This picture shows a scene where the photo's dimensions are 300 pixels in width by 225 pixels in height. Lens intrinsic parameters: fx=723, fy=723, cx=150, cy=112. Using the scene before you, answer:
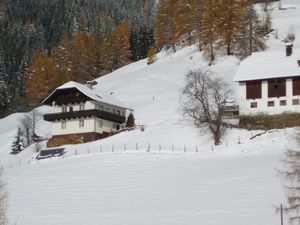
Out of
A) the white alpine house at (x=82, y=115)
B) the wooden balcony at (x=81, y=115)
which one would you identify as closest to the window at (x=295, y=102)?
the white alpine house at (x=82, y=115)

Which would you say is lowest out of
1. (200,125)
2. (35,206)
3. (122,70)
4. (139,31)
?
(35,206)

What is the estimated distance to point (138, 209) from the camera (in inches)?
1719

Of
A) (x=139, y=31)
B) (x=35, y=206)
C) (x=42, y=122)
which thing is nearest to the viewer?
(x=35, y=206)

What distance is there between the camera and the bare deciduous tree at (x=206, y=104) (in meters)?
68.0

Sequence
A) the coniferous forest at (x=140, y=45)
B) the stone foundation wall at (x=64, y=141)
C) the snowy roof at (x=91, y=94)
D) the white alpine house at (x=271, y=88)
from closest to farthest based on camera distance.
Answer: the white alpine house at (x=271, y=88) < the stone foundation wall at (x=64, y=141) < the snowy roof at (x=91, y=94) < the coniferous forest at (x=140, y=45)

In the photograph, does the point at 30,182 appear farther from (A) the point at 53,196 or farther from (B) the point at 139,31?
(B) the point at 139,31

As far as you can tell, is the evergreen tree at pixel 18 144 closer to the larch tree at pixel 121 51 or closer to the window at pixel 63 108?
the window at pixel 63 108

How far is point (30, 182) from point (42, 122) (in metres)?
43.8

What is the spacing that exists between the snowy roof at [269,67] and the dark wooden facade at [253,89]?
53 centimetres

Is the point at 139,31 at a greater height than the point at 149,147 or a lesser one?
greater

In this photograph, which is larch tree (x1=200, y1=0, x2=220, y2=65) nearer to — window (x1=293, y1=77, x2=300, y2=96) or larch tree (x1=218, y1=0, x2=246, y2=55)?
larch tree (x1=218, y1=0, x2=246, y2=55)

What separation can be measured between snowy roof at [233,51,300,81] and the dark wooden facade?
1.73ft

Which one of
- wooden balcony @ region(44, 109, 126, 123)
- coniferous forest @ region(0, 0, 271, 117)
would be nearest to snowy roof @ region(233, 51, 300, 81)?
wooden balcony @ region(44, 109, 126, 123)

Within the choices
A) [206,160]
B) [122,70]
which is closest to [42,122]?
[122,70]
